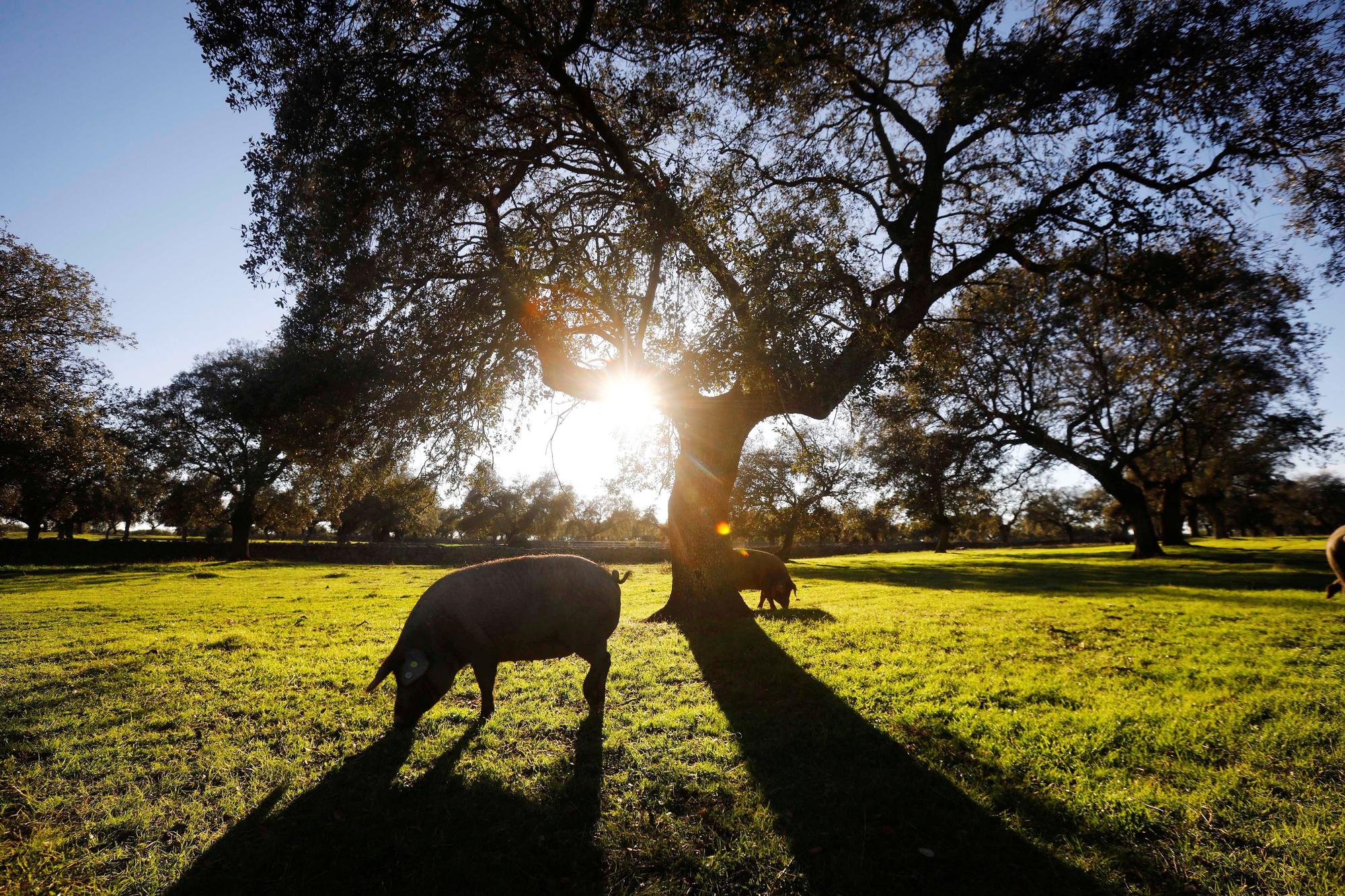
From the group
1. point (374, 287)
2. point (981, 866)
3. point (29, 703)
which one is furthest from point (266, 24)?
point (981, 866)

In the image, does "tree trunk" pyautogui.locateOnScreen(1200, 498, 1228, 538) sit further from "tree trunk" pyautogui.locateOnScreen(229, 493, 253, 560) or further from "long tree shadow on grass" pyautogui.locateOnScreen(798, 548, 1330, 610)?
"tree trunk" pyautogui.locateOnScreen(229, 493, 253, 560)

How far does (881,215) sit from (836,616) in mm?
10657

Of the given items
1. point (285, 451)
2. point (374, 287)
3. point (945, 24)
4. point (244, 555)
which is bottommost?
point (244, 555)

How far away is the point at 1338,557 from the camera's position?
485 inches

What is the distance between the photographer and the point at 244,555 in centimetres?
4138

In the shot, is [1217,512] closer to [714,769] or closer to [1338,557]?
[1338,557]

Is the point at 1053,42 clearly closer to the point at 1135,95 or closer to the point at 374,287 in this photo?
the point at 1135,95

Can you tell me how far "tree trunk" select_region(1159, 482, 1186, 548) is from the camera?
35.8 metres

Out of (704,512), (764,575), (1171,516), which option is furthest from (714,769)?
(1171,516)

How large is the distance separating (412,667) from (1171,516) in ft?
161

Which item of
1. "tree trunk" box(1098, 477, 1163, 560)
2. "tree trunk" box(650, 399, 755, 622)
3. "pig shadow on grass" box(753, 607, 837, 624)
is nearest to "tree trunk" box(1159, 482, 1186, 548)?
"tree trunk" box(1098, 477, 1163, 560)

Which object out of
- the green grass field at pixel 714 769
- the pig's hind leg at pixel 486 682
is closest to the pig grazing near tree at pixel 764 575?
the green grass field at pixel 714 769

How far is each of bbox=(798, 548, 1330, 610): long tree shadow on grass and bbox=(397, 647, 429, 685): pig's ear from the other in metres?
18.6

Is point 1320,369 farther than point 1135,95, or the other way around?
point 1320,369
